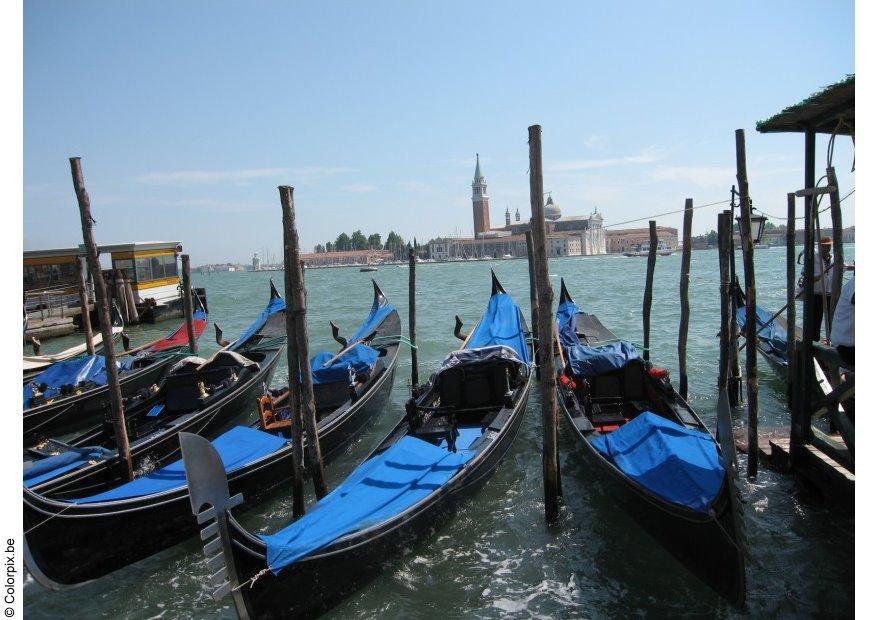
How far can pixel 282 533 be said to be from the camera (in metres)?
3.42

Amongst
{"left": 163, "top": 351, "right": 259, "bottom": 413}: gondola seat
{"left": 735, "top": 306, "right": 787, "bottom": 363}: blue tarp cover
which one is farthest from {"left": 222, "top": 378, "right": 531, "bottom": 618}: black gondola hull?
{"left": 735, "top": 306, "right": 787, "bottom": 363}: blue tarp cover

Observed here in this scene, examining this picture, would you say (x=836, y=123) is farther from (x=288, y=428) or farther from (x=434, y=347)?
(x=434, y=347)

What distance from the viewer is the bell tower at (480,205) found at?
Result: 10588cm

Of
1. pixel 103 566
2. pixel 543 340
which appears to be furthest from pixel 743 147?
pixel 103 566

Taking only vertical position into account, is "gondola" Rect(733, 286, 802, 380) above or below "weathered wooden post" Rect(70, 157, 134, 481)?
below

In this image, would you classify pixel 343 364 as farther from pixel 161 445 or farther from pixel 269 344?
pixel 269 344

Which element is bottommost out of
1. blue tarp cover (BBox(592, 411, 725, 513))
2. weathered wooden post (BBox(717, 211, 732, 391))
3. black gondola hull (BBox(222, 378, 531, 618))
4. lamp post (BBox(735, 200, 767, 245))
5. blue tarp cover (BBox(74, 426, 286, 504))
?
black gondola hull (BBox(222, 378, 531, 618))

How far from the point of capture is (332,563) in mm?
3535

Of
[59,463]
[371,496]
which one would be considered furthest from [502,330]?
[59,463]

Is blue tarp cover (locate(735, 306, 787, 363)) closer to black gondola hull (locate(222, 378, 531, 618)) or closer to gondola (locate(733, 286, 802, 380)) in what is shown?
gondola (locate(733, 286, 802, 380))

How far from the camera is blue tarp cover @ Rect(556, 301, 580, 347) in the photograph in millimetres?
8594

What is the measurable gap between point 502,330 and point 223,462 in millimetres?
4746

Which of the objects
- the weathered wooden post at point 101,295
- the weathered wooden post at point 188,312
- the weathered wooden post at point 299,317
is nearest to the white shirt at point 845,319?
the weathered wooden post at point 299,317

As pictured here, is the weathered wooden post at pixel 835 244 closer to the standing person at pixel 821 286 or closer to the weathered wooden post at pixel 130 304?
the standing person at pixel 821 286
